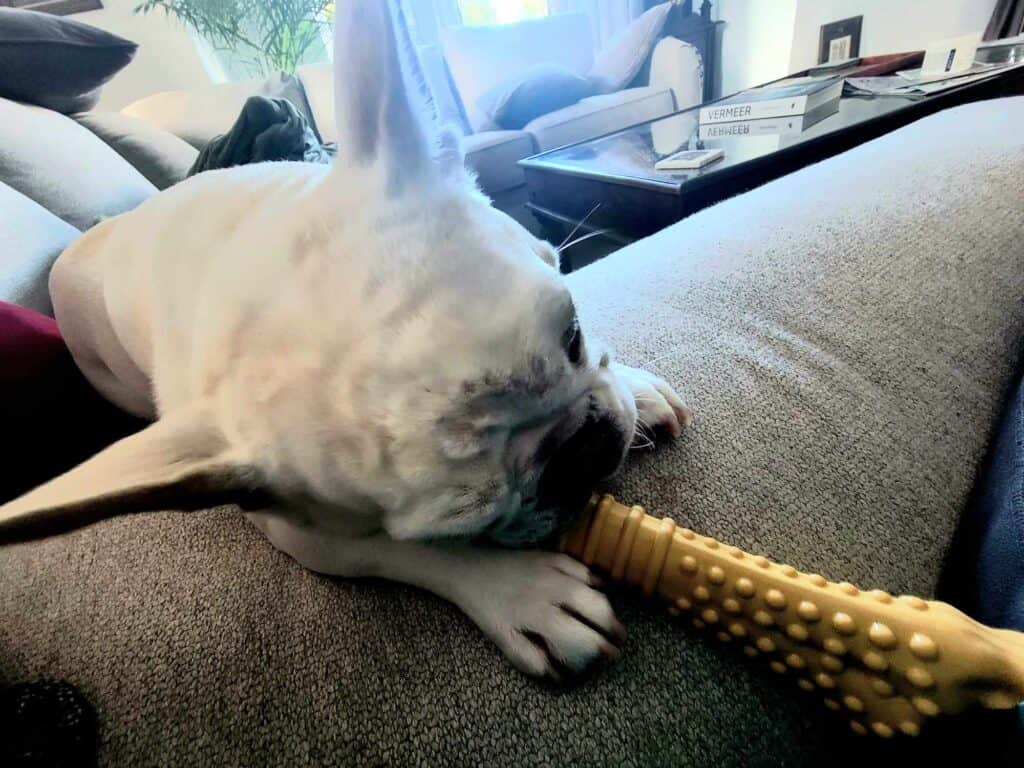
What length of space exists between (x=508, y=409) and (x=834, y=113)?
222 cm

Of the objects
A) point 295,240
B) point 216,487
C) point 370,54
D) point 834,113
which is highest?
point 370,54

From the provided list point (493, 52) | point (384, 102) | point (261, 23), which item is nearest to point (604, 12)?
point (493, 52)

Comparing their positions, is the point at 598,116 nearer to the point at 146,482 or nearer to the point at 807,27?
the point at 807,27

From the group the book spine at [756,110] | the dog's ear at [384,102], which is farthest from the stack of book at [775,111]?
the dog's ear at [384,102]

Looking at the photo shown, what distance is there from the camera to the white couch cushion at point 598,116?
3.46 m

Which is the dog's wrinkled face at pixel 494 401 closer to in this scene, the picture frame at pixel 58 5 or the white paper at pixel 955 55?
the white paper at pixel 955 55

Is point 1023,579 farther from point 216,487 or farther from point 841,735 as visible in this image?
point 216,487

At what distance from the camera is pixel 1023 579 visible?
50cm

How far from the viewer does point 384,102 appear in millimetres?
625

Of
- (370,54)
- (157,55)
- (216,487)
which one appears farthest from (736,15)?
(216,487)

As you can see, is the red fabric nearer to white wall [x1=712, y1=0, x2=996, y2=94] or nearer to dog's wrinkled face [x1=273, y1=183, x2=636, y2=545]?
dog's wrinkled face [x1=273, y1=183, x2=636, y2=545]

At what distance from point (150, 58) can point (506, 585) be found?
18.1 ft

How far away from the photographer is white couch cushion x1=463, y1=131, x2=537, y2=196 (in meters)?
3.21

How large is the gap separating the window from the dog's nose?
5.66 meters
